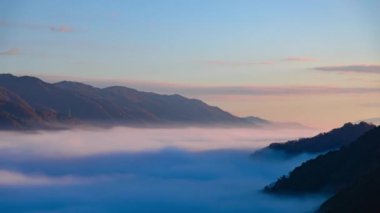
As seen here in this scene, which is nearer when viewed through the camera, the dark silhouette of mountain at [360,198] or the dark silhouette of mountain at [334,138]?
the dark silhouette of mountain at [360,198]

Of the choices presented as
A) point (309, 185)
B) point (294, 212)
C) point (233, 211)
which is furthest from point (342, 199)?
point (233, 211)

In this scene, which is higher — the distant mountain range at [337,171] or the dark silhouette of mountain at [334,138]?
the dark silhouette of mountain at [334,138]

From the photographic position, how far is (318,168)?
138m

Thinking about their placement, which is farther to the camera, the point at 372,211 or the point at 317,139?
the point at 317,139

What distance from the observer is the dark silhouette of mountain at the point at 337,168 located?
4930 inches

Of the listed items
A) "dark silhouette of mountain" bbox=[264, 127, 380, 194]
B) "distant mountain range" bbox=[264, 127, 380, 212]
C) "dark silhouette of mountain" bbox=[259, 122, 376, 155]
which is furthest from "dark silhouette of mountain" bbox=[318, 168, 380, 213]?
"dark silhouette of mountain" bbox=[259, 122, 376, 155]

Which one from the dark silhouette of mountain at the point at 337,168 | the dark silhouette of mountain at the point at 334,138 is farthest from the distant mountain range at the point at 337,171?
the dark silhouette of mountain at the point at 334,138

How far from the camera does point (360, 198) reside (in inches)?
3637

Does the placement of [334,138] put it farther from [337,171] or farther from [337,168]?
[337,171]

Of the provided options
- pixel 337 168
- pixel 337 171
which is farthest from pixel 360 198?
pixel 337 168

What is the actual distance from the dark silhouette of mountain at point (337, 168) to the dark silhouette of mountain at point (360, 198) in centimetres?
2051

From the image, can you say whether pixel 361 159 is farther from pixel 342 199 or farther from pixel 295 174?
pixel 342 199

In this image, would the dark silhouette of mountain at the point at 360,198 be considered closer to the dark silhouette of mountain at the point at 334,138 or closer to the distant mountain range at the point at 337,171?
the distant mountain range at the point at 337,171

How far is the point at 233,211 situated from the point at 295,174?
25594 millimetres
